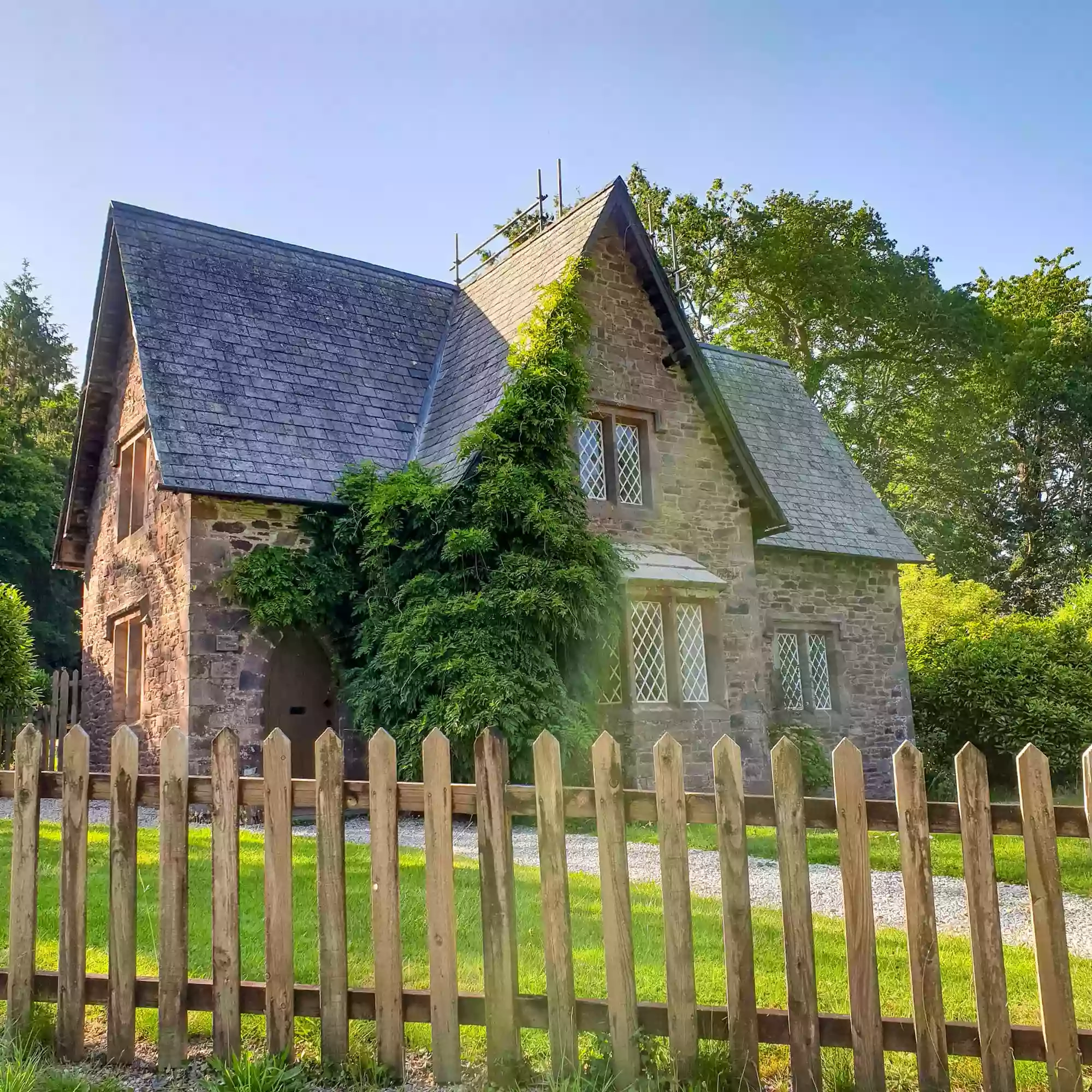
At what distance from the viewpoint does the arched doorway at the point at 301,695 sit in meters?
13.4

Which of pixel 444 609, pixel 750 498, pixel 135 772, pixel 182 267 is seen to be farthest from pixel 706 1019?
pixel 182 267

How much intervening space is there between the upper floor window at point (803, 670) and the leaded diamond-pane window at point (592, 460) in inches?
193

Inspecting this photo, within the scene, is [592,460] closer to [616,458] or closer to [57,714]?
[616,458]

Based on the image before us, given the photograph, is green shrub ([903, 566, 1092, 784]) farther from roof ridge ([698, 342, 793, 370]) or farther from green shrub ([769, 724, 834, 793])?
roof ridge ([698, 342, 793, 370])

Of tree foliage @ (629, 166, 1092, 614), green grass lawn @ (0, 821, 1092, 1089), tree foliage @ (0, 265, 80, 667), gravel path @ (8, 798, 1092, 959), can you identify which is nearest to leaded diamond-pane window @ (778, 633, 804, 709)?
gravel path @ (8, 798, 1092, 959)

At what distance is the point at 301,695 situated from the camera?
13594 mm

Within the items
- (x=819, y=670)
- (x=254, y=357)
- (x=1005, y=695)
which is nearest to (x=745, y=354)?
(x=819, y=670)

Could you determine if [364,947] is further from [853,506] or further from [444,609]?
[853,506]

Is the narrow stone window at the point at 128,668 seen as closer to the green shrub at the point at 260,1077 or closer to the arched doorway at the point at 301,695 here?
the arched doorway at the point at 301,695

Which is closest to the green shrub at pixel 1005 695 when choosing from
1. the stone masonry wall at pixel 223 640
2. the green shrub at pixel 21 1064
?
the stone masonry wall at pixel 223 640

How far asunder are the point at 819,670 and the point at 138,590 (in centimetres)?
1093

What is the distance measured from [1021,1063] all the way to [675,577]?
978cm

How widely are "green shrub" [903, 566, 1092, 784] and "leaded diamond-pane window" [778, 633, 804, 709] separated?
8.59 feet

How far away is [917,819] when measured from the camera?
354 centimetres
